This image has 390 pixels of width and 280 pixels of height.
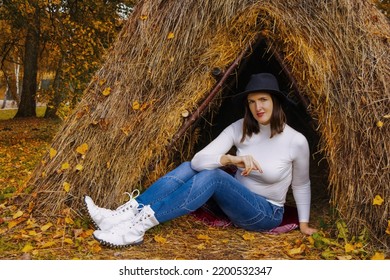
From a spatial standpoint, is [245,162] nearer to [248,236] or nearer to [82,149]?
[248,236]

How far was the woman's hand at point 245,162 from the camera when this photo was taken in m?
3.53

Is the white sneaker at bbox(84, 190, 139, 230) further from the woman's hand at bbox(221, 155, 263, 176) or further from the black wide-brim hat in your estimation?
the black wide-brim hat

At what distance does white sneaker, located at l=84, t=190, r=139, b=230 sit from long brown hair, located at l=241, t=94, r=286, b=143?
3.65 feet

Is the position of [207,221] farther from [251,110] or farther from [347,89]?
[347,89]

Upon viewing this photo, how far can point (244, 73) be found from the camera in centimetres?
537

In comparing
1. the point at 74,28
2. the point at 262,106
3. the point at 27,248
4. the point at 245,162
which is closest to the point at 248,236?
the point at 245,162

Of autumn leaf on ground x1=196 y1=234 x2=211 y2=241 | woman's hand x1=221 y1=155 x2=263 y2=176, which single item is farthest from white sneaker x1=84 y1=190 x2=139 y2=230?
woman's hand x1=221 y1=155 x2=263 y2=176

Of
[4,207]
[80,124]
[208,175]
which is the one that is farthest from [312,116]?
[4,207]

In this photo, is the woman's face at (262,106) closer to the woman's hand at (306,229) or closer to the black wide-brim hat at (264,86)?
the black wide-brim hat at (264,86)

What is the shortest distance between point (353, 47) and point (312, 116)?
2.48 ft

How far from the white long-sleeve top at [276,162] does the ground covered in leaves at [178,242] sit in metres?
0.33

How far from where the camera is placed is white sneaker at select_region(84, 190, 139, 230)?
11.6ft

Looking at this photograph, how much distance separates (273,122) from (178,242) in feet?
4.19
